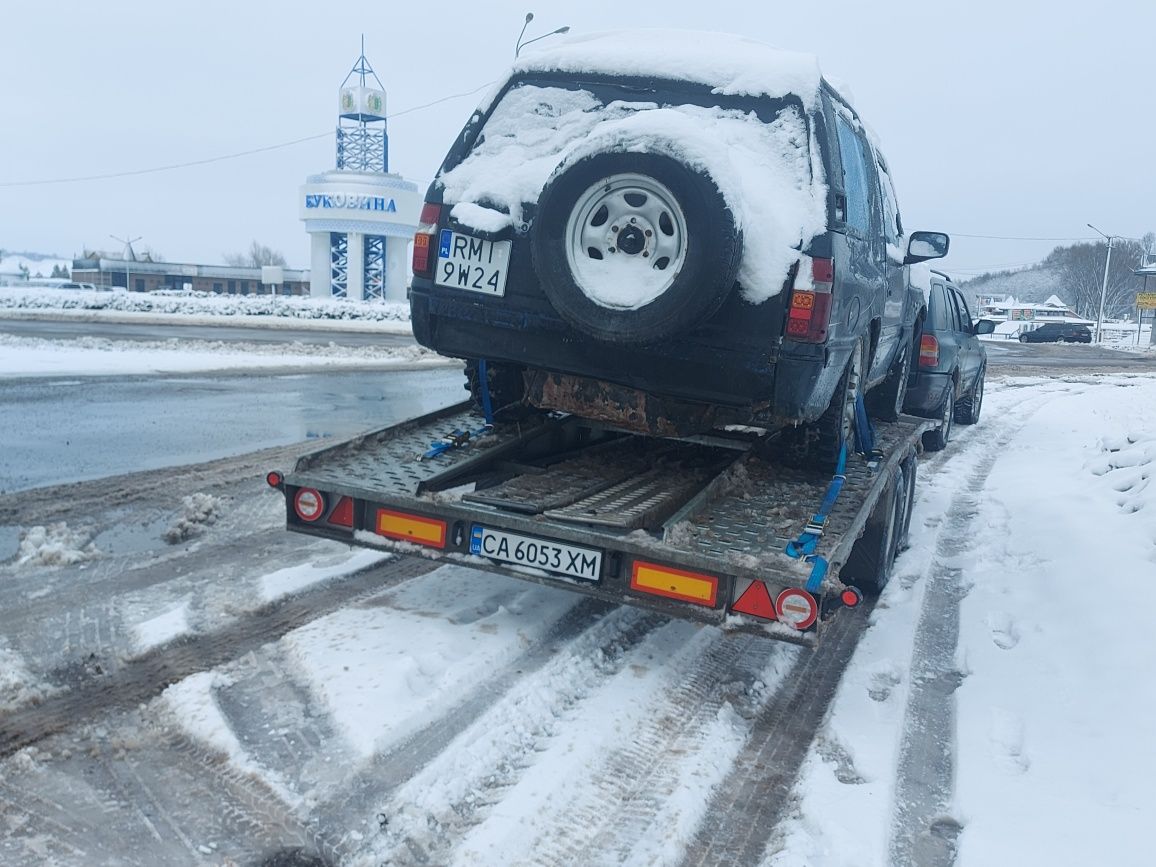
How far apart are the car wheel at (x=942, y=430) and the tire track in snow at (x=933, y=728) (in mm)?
3896

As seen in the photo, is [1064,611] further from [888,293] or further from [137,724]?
[137,724]

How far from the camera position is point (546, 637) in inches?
172

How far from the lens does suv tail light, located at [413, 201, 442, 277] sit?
4648 millimetres

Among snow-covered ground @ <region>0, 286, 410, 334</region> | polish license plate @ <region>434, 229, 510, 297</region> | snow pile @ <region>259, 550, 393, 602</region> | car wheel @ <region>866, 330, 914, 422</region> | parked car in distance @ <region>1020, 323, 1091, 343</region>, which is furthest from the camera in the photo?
parked car in distance @ <region>1020, 323, 1091, 343</region>

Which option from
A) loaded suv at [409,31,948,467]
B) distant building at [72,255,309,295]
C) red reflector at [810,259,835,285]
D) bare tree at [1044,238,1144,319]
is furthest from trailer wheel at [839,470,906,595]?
bare tree at [1044,238,1144,319]

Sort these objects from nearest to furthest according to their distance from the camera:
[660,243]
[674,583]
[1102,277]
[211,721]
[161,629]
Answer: [211,721], [674,583], [660,243], [161,629], [1102,277]

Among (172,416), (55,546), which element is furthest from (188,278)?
(55,546)

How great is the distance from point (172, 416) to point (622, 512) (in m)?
7.84

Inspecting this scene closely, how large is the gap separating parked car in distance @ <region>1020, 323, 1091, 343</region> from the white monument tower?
119 ft

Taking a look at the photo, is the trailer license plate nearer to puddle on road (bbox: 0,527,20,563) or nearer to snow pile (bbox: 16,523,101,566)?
snow pile (bbox: 16,523,101,566)

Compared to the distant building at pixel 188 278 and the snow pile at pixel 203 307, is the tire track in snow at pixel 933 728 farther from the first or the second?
the distant building at pixel 188 278

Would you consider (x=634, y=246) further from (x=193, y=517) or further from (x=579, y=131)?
(x=193, y=517)

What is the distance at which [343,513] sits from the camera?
14.5 ft

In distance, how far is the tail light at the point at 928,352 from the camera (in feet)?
33.1
